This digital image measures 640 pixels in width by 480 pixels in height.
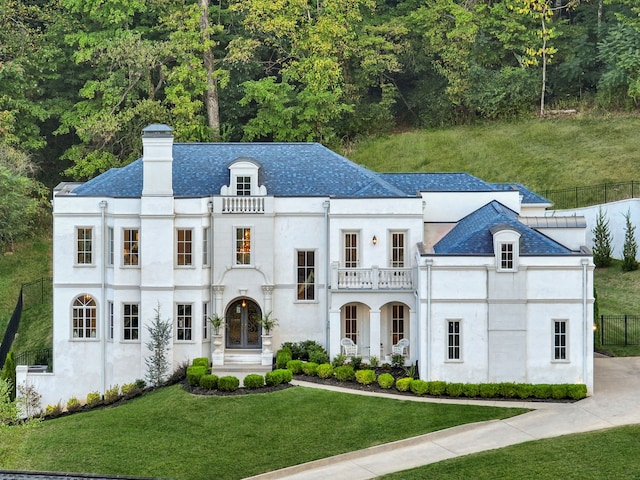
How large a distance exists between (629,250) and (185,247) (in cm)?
2413

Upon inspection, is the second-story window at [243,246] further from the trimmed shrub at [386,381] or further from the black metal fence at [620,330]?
the black metal fence at [620,330]

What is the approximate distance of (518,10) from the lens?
259 feet

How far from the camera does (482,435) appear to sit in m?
41.9

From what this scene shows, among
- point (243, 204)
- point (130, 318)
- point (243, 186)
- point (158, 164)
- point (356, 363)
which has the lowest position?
point (356, 363)

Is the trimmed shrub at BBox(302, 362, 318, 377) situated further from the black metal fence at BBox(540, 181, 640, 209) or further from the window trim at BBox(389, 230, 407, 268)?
the black metal fence at BBox(540, 181, 640, 209)

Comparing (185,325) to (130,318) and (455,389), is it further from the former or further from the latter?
(455,389)

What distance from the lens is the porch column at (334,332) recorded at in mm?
50031

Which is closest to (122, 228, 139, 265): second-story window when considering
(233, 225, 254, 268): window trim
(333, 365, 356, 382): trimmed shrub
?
(233, 225, 254, 268): window trim

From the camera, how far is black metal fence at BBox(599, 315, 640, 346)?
177ft

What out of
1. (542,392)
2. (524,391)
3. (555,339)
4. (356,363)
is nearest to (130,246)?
(356,363)

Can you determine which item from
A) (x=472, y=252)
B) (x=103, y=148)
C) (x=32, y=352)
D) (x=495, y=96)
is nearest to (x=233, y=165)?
(x=472, y=252)

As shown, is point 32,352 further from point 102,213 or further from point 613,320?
point 613,320

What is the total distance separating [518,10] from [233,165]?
3415 centimetres

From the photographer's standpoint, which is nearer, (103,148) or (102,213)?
(102,213)
